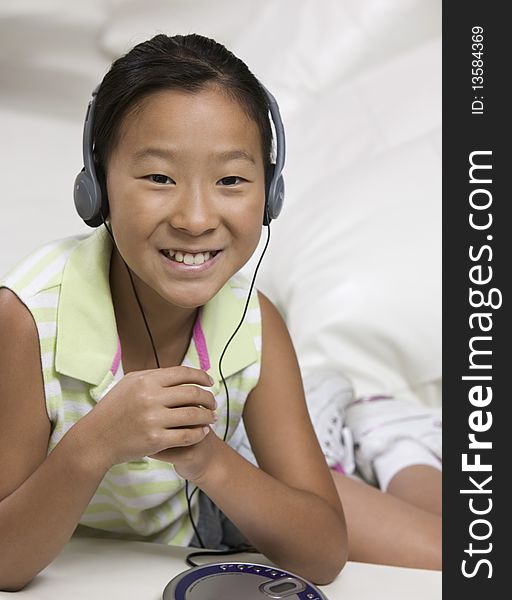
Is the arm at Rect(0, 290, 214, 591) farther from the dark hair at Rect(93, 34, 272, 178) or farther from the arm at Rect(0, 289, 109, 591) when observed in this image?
the dark hair at Rect(93, 34, 272, 178)

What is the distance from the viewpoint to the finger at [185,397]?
813mm

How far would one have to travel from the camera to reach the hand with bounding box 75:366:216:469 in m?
0.81

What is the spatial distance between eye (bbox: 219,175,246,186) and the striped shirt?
174mm

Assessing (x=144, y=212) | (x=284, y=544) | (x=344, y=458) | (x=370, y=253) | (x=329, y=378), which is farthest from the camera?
(x=370, y=253)

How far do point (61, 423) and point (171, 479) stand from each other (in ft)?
0.42

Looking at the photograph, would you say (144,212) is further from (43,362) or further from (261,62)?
(261,62)

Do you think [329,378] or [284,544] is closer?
[284,544]

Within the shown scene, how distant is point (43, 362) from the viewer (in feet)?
3.04

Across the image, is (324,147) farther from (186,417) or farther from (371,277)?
(186,417)

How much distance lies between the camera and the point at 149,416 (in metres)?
0.81

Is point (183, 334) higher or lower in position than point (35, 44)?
lower

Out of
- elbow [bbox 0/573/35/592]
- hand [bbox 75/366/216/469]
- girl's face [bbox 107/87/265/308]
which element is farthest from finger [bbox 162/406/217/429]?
elbow [bbox 0/573/35/592]

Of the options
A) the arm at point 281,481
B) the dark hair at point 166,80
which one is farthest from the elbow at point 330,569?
the dark hair at point 166,80

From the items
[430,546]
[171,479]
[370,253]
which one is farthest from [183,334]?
[370,253]
